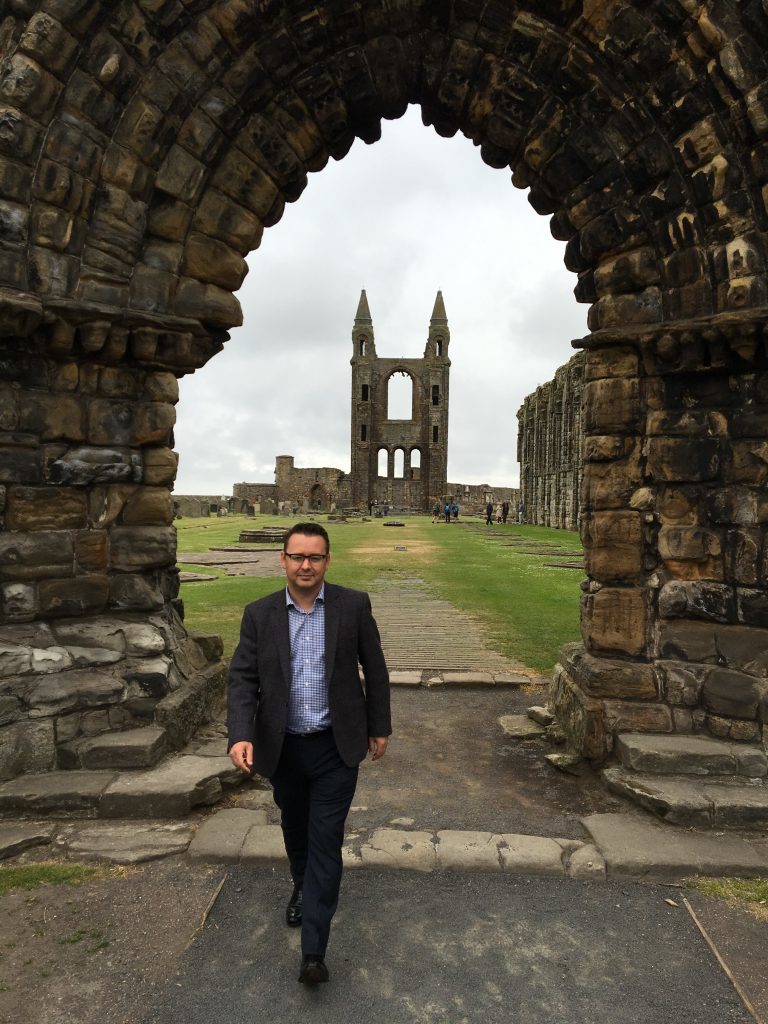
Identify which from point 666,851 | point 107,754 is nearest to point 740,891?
point 666,851

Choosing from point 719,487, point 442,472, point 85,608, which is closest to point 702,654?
point 719,487

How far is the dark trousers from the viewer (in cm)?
264

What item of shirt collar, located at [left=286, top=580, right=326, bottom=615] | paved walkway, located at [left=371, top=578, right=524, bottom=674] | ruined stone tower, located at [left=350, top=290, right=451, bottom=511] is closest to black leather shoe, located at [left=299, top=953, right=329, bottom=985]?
shirt collar, located at [left=286, top=580, right=326, bottom=615]

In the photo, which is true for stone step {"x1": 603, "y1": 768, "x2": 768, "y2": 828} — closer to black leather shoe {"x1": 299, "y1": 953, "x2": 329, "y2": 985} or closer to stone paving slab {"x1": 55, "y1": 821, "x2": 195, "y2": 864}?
black leather shoe {"x1": 299, "y1": 953, "x2": 329, "y2": 985}

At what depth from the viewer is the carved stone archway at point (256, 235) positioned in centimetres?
448

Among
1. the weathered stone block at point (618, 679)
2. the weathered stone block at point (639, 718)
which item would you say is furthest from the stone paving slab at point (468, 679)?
the weathered stone block at point (639, 718)

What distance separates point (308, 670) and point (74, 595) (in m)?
2.80

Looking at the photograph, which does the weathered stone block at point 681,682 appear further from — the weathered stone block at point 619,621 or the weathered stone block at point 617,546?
the weathered stone block at point 617,546

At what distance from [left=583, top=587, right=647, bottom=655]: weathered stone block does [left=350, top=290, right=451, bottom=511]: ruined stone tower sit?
6113 cm

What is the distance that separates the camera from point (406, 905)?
3170 mm

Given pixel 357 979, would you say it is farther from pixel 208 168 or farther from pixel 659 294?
pixel 208 168

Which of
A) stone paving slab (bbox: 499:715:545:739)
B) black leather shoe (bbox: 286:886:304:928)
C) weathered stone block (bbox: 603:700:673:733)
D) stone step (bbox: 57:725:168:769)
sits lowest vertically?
stone paving slab (bbox: 499:715:545:739)

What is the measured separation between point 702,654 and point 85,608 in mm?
4697

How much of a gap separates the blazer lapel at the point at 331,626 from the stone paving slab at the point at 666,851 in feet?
6.70
